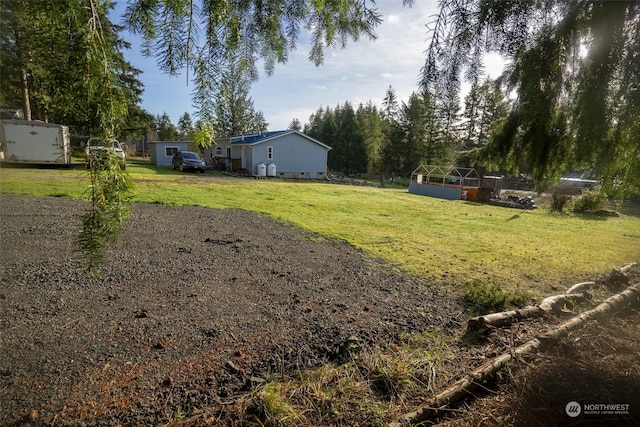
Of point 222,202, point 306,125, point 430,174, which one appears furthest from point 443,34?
point 306,125

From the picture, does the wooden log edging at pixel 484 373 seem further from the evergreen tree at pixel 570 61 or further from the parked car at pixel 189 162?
the parked car at pixel 189 162

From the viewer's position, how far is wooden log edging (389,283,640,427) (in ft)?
6.68

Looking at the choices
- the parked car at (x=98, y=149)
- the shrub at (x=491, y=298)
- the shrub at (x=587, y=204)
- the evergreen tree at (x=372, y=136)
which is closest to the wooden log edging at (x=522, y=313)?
the shrub at (x=491, y=298)

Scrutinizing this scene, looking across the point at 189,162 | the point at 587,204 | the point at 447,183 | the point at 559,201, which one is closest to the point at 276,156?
the point at 189,162

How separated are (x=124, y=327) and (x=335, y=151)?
43.3m

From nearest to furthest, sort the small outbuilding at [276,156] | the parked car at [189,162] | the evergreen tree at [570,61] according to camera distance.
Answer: the evergreen tree at [570,61], the parked car at [189,162], the small outbuilding at [276,156]

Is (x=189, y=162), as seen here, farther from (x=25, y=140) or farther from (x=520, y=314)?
(x=520, y=314)

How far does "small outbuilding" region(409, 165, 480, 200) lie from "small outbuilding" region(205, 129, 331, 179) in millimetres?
9034

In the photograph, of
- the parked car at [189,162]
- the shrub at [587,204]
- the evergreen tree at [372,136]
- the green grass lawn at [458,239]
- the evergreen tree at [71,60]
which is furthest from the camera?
the evergreen tree at [372,136]

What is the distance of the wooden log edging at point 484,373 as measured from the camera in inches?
80.2

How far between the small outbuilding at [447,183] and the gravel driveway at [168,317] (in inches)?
625

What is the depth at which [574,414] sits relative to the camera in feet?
6.75

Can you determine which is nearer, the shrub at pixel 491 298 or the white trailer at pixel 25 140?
the shrub at pixel 491 298

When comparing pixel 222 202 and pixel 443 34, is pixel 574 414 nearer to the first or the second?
pixel 443 34
